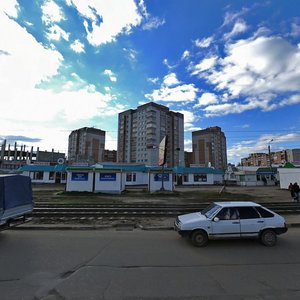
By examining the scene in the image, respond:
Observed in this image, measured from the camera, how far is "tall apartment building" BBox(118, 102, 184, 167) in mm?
100125

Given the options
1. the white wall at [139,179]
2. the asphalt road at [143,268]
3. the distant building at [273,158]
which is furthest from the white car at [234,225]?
the distant building at [273,158]

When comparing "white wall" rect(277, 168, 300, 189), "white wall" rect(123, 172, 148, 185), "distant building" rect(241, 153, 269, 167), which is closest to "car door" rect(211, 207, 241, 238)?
"white wall" rect(277, 168, 300, 189)

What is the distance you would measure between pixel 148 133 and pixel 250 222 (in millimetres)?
93178

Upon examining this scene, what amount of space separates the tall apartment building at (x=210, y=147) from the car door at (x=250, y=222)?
325ft

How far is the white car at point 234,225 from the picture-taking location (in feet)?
25.3

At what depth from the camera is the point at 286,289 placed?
4645 mm

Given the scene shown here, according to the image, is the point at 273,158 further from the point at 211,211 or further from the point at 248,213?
the point at 211,211

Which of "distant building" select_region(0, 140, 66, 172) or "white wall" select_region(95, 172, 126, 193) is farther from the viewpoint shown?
"distant building" select_region(0, 140, 66, 172)

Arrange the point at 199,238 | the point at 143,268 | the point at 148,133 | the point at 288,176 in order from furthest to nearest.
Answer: the point at 148,133 < the point at 288,176 < the point at 199,238 < the point at 143,268

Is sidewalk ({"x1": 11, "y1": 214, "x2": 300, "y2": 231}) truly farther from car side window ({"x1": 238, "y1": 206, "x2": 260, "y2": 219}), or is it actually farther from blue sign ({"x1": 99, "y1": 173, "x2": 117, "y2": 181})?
blue sign ({"x1": 99, "y1": 173, "x2": 117, "y2": 181})

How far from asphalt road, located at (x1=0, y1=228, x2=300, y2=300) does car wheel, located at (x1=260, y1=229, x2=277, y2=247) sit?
24 centimetres

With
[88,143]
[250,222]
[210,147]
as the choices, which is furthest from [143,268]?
[210,147]

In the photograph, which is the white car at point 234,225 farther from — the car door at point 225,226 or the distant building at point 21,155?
the distant building at point 21,155

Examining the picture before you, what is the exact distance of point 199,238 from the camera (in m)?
7.69
